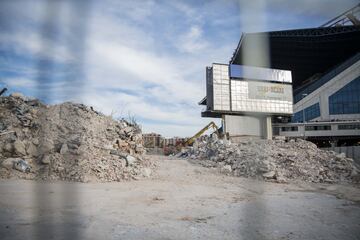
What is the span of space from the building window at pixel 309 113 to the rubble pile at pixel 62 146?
42.2m

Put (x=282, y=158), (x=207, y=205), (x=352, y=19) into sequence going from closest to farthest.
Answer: (x=207, y=205) → (x=282, y=158) → (x=352, y=19)

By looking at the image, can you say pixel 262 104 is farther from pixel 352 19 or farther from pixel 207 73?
pixel 352 19

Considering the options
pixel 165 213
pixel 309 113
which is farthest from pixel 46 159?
pixel 309 113

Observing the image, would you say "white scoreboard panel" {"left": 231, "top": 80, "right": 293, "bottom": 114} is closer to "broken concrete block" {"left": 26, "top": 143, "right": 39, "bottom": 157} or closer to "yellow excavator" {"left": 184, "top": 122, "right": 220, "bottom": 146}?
"yellow excavator" {"left": 184, "top": 122, "right": 220, "bottom": 146}

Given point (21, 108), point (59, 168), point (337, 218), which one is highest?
point (21, 108)

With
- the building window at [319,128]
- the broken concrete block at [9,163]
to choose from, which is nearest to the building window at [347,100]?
the building window at [319,128]

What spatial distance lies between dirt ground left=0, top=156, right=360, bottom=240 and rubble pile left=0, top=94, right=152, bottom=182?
2.88 ft

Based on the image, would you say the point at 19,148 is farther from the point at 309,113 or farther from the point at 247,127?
the point at 309,113

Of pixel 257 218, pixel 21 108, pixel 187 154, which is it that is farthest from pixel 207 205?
pixel 187 154

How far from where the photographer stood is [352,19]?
49.7m

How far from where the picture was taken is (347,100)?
4609 cm

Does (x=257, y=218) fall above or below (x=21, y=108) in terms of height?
below

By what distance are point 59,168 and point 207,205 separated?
18.1 feet

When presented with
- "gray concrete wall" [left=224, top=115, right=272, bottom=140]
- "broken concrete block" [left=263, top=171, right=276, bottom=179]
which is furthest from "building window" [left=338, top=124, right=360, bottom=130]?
"broken concrete block" [left=263, top=171, right=276, bottom=179]
